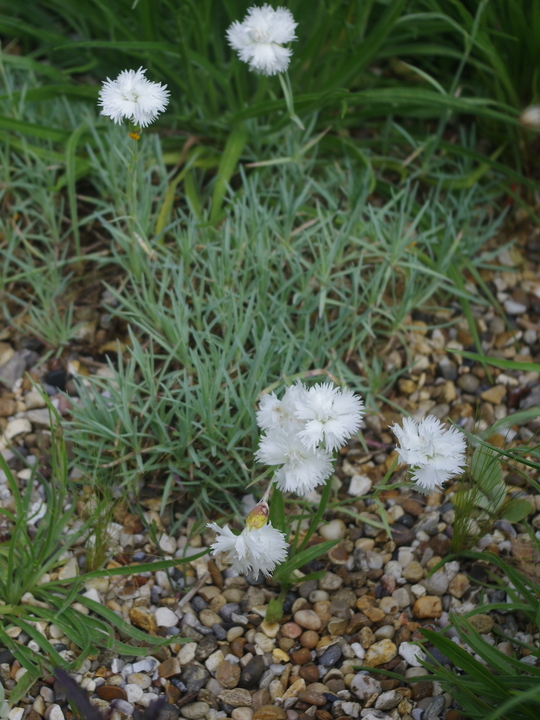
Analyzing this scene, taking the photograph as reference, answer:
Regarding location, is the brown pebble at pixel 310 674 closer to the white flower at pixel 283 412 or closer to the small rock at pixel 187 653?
the small rock at pixel 187 653

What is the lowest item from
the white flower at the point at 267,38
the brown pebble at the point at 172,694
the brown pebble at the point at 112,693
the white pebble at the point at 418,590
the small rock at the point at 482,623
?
the brown pebble at the point at 112,693

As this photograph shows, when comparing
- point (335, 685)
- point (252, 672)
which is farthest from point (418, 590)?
point (252, 672)

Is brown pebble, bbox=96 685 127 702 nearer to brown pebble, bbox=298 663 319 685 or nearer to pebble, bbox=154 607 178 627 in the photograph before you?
pebble, bbox=154 607 178 627

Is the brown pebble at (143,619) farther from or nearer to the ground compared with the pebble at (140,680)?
farther from the ground

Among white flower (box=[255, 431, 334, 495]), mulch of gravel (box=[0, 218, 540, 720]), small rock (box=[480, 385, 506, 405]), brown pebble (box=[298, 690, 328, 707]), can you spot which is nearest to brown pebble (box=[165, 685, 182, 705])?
mulch of gravel (box=[0, 218, 540, 720])


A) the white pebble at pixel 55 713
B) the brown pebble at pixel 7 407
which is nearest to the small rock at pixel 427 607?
the white pebble at pixel 55 713

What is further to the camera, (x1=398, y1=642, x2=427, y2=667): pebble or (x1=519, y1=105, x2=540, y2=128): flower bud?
(x1=519, y1=105, x2=540, y2=128): flower bud

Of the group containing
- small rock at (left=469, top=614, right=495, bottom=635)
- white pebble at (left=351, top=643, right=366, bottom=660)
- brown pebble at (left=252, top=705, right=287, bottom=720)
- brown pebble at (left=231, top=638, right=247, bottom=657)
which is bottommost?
brown pebble at (left=252, top=705, right=287, bottom=720)

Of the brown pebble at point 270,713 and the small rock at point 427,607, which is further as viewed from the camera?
the small rock at point 427,607
